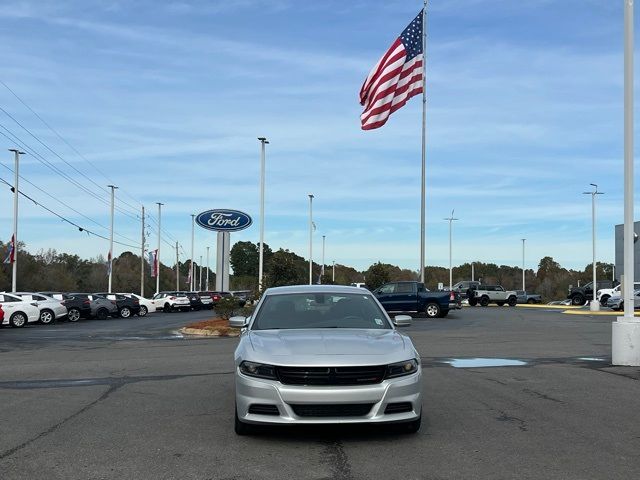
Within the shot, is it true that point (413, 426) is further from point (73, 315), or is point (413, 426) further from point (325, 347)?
point (73, 315)

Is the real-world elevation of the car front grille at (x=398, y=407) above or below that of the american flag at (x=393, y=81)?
below

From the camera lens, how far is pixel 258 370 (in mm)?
6617

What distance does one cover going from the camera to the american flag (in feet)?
88.8

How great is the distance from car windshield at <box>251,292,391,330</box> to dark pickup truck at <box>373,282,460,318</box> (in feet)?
78.8

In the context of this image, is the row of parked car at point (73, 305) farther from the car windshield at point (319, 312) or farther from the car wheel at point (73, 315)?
the car windshield at point (319, 312)

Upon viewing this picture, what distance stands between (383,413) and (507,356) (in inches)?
366

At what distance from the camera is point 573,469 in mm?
5891

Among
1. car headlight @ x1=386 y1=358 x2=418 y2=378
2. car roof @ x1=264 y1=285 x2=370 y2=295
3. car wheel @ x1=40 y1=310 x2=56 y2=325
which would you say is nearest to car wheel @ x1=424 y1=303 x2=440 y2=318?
car wheel @ x1=40 y1=310 x2=56 y2=325

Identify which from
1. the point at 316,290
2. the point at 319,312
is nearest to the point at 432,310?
A: the point at 316,290

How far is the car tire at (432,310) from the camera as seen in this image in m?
32.9

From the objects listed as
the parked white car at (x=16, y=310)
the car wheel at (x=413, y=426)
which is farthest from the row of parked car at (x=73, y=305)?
the car wheel at (x=413, y=426)

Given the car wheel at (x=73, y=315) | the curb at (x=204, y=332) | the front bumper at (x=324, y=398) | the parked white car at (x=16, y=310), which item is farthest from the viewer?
the car wheel at (x=73, y=315)

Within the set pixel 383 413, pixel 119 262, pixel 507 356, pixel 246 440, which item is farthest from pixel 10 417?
pixel 119 262

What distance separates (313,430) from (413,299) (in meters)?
25.7
